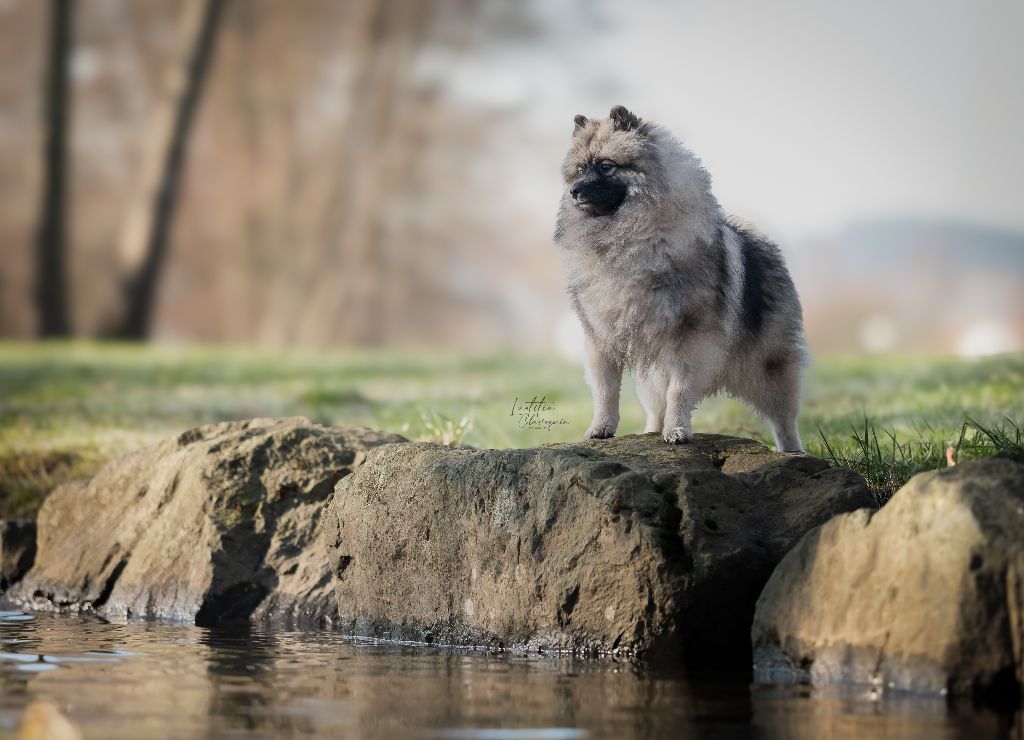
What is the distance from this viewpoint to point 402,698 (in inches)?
179

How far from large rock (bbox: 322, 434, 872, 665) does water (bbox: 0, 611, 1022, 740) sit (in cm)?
24

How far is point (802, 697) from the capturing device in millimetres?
4590

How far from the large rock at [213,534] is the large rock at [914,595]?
269cm

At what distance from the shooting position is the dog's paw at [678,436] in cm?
623

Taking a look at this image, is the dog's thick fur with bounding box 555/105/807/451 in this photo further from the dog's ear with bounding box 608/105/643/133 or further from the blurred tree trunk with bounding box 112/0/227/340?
the blurred tree trunk with bounding box 112/0/227/340

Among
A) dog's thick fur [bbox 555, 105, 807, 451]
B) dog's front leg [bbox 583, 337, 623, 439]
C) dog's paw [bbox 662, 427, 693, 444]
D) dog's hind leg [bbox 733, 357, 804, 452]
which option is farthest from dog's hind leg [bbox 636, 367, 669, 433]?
dog's hind leg [bbox 733, 357, 804, 452]

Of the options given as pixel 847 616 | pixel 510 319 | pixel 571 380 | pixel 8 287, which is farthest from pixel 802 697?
pixel 510 319

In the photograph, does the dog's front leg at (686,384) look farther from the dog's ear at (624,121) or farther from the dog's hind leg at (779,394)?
the dog's ear at (624,121)

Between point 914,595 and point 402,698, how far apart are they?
1844 mm

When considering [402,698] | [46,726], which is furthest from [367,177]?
[46,726]

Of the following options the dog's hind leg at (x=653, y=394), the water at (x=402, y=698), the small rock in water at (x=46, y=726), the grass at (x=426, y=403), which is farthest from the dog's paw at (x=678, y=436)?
the small rock in water at (x=46, y=726)

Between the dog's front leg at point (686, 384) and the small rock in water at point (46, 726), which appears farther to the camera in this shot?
the dog's front leg at point (686, 384)

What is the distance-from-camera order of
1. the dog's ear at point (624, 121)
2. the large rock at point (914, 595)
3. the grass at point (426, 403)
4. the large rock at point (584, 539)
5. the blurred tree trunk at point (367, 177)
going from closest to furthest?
the large rock at point (914, 595) → the large rock at point (584, 539) → the dog's ear at point (624, 121) → the grass at point (426, 403) → the blurred tree trunk at point (367, 177)

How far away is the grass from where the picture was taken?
8.20 meters
